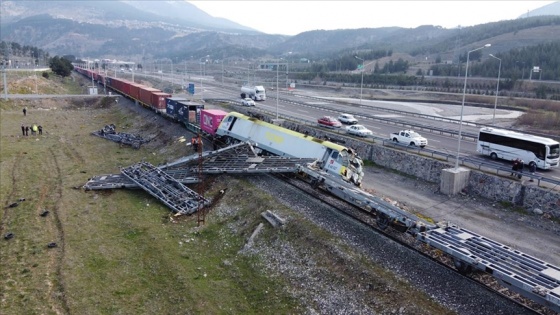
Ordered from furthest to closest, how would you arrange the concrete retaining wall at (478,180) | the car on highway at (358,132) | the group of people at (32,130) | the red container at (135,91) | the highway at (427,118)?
the red container at (135,91)
the group of people at (32,130)
the car on highway at (358,132)
the highway at (427,118)
the concrete retaining wall at (478,180)

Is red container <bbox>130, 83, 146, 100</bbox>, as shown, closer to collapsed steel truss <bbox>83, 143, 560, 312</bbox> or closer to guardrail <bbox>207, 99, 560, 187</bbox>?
collapsed steel truss <bbox>83, 143, 560, 312</bbox>

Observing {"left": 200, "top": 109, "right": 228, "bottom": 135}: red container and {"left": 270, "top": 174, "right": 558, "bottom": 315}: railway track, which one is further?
{"left": 200, "top": 109, "right": 228, "bottom": 135}: red container

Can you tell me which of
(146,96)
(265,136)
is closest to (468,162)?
(265,136)

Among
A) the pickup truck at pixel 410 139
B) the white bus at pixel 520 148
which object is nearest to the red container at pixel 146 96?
the pickup truck at pixel 410 139

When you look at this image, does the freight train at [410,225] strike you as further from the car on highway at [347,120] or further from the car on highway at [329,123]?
the car on highway at [347,120]

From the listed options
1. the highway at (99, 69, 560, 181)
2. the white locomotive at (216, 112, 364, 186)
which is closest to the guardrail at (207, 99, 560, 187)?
the highway at (99, 69, 560, 181)

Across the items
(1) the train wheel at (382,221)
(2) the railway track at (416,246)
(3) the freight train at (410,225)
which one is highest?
(3) the freight train at (410,225)

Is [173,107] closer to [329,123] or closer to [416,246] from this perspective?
[329,123]

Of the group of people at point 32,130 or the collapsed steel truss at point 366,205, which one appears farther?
the group of people at point 32,130
